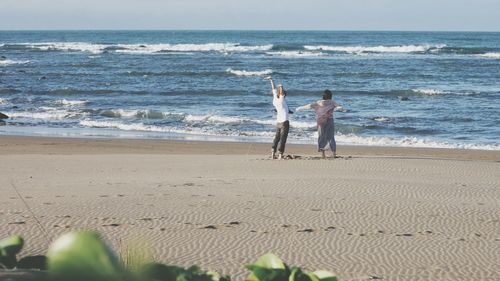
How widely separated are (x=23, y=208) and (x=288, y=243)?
3073 millimetres

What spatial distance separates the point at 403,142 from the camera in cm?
2030

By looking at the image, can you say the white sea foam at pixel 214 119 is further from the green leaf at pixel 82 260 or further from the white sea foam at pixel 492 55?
the white sea foam at pixel 492 55

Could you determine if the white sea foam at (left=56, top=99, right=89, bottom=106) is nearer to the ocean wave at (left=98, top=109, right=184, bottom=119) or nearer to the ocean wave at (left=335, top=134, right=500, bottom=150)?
the ocean wave at (left=98, top=109, right=184, bottom=119)

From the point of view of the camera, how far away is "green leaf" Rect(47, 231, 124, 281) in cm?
77

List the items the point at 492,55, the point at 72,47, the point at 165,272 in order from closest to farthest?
the point at 165,272
the point at 492,55
the point at 72,47

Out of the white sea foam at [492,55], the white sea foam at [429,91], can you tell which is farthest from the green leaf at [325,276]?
the white sea foam at [492,55]

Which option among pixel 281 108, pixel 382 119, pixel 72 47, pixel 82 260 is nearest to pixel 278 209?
pixel 281 108

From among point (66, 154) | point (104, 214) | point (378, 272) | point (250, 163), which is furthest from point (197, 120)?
point (378, 272)

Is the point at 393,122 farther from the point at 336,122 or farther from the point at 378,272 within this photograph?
the point at 378,272

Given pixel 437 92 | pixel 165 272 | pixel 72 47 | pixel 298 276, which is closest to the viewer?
pixel 165 272

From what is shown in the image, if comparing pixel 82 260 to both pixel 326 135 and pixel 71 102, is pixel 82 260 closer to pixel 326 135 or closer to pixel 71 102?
pixel 326 135

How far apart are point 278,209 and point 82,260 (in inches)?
343

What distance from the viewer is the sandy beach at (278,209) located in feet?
23.5

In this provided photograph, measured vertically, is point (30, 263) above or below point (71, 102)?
above
